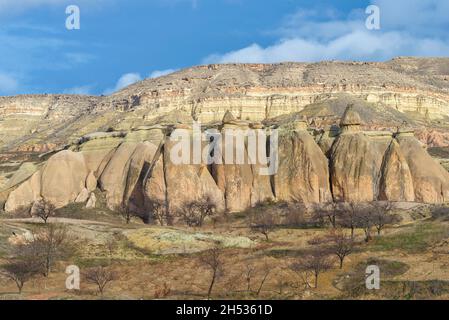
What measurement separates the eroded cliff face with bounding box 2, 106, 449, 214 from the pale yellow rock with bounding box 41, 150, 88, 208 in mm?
108

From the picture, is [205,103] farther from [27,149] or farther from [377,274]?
[377,274]

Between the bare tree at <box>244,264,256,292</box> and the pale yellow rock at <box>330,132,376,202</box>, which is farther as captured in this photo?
the pale yellow rock at <box>330,132,376,202</box>

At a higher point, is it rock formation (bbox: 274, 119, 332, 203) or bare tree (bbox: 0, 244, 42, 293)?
rock formation (bbox: 274, 119, 332, 203)

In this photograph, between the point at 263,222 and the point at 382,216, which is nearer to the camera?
the point at 382,216

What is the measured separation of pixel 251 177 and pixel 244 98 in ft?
290

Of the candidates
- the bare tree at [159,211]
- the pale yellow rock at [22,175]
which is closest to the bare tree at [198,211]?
the bare tree at [159,211]

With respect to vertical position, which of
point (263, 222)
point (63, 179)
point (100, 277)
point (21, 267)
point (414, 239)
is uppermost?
point (63, 179)

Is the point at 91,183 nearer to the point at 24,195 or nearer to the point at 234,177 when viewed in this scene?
the point at 24,195

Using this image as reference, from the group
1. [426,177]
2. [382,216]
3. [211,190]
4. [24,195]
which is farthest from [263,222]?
[24,195]

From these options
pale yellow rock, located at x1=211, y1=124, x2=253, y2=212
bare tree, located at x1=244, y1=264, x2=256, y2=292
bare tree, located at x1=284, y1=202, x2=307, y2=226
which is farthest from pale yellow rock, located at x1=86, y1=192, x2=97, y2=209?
bare tree, located at x1=244, y1=264, x2=256, y2=292

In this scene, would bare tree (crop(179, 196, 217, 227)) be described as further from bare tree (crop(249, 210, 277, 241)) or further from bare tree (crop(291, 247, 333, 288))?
bare tree (crop(291, 247, 333, 288))

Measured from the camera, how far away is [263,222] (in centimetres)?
6219

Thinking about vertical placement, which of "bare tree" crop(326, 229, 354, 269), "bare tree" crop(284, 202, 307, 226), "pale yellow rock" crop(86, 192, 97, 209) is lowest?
"bare tree" crop(326, 229, 354, 269)

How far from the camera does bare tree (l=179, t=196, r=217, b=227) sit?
66.4 metres
